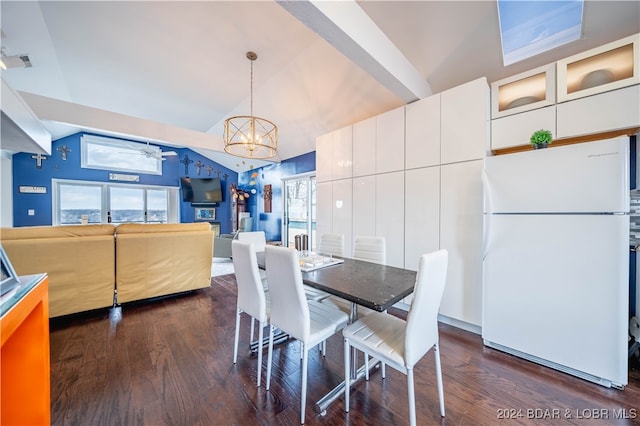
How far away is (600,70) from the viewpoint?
1953 mm

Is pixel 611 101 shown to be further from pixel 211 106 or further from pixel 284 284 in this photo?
pixel 211 106

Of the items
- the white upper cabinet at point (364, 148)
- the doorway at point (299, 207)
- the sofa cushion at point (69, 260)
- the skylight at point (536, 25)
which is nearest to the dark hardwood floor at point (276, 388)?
the sofa cushion at point (69, 260)

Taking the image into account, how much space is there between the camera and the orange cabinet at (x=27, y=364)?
99 cm

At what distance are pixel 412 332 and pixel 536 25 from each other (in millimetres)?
2950

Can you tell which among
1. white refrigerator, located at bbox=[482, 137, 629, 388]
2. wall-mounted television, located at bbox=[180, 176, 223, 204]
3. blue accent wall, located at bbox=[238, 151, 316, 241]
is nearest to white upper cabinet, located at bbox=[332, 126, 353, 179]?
blue accent wall, located at bbox=[238, 151, 316, 241]

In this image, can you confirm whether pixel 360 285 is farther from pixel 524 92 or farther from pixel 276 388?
pixel 524 92

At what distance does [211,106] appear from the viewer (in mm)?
4805

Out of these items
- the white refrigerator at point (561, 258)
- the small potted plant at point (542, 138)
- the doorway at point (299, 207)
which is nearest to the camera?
the white refrigerator at point (561, 258)

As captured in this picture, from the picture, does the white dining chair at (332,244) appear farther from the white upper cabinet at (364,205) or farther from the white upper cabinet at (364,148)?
the white upper cabinet at (364,148)

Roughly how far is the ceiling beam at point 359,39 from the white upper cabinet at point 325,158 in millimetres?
1490

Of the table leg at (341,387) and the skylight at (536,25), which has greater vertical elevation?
the skylight at (536,25)

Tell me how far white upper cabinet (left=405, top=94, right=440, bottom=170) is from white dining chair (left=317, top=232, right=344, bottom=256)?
4.11 ft

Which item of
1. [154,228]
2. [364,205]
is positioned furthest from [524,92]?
[154,228]

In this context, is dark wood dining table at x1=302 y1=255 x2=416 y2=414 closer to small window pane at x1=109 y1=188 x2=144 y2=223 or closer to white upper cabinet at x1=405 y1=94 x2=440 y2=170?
white upper cabinet at x1=405 y1=94 x2=440 y2=170
